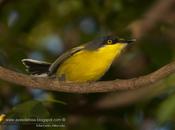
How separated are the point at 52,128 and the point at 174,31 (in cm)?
135

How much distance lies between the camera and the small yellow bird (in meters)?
3.30

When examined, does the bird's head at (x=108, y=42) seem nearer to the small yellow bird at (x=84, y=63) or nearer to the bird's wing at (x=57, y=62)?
the small yellow bird at (x=84, y=63)

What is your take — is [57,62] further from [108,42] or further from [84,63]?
[108,42]

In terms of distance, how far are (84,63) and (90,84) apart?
793 millimetres

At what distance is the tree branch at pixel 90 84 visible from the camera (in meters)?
2.47

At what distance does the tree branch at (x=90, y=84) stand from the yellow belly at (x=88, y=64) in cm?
64

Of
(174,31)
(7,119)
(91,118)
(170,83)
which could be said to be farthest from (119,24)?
(7,119)

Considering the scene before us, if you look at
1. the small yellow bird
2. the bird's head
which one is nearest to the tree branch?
the small yellow bird

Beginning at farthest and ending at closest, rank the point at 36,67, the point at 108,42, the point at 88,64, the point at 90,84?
the point at 108,42
the point at 88,64
the point at 36,67
the point at 90,84

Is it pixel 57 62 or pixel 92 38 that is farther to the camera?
pixel 92 38

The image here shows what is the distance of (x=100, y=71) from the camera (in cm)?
333

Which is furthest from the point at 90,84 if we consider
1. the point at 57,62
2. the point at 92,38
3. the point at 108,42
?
the point at 92,38

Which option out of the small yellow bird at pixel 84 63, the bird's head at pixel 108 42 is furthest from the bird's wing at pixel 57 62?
the bird's head at pixel 108 42

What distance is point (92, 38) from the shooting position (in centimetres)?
405
